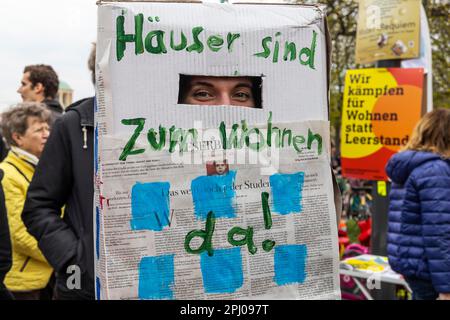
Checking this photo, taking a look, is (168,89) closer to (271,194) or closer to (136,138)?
(136,138)

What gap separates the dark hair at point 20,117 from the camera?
294 centimetres

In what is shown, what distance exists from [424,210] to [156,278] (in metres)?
1.88

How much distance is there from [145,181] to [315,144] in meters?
0.44

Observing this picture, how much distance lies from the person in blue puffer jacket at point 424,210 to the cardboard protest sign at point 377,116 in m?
1.10

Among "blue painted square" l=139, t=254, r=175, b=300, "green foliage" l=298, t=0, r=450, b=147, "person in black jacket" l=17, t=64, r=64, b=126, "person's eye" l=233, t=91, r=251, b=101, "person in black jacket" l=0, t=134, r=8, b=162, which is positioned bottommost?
"blue painted square" l=139, t=254, r=175, b=300

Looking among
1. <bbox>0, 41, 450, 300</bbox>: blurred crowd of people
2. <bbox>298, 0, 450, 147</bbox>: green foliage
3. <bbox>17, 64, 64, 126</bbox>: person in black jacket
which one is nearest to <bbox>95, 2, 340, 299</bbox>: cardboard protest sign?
<bbox>0, 41, 450, 300</bbox>: blurred crowd of people

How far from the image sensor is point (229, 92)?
4.80 ft

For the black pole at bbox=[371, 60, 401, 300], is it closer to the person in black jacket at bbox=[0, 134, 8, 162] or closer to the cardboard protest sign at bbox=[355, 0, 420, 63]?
the cardboard protest sign at bbox=[355, 0, 420, 63]

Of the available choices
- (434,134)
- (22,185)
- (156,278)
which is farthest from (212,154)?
(434,134)

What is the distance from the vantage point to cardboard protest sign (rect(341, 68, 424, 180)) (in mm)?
4262

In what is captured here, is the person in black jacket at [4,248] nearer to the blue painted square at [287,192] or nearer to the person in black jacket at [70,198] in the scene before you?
the person in black jacket at [70,198]

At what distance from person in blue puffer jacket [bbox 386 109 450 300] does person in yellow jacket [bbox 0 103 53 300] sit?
1.77 m

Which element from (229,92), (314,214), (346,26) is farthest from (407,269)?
(346,26)

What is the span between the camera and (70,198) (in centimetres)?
193
